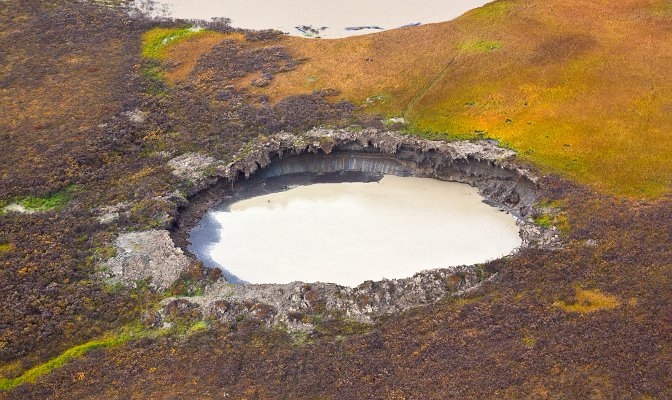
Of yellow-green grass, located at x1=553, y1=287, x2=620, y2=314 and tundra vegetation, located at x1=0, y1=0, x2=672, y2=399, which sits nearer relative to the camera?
tundra vegetation, located at x1=0, y1=0, x2=672, y2=399

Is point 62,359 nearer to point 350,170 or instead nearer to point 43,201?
point 43,201

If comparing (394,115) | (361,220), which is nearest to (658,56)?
(394,115)

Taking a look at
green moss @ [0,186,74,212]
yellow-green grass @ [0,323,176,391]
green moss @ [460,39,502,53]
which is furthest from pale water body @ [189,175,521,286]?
green moss @ [460,39,502,53]

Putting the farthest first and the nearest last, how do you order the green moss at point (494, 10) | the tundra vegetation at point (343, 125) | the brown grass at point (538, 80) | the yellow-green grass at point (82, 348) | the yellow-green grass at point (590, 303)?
1. the green moss at point (494, 10)
2. the brown grass at point (538, 80)
3. the yellow-green grass at point (590, 303)
4. the yellow-green grass at point (82, 348)
5. the tundra vegetation at point (343, 125)

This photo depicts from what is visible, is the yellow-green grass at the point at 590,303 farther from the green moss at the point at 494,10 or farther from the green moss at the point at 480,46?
the green moss at the point at 494,10

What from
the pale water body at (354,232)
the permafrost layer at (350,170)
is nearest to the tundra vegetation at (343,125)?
the permafrost layer at (350,170)

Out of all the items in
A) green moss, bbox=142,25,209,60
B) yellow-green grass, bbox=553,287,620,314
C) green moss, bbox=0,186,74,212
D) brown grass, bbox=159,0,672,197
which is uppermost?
green moss, bbox=142,25,209,60

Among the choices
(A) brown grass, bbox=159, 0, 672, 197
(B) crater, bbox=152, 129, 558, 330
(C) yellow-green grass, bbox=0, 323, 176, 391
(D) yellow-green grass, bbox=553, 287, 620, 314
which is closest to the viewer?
(C) yellow-green grass, bbox=0, 323, 176, 391

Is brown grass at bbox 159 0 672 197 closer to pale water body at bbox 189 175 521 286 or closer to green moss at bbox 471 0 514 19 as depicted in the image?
green moss at bbox 471 0 514 19
